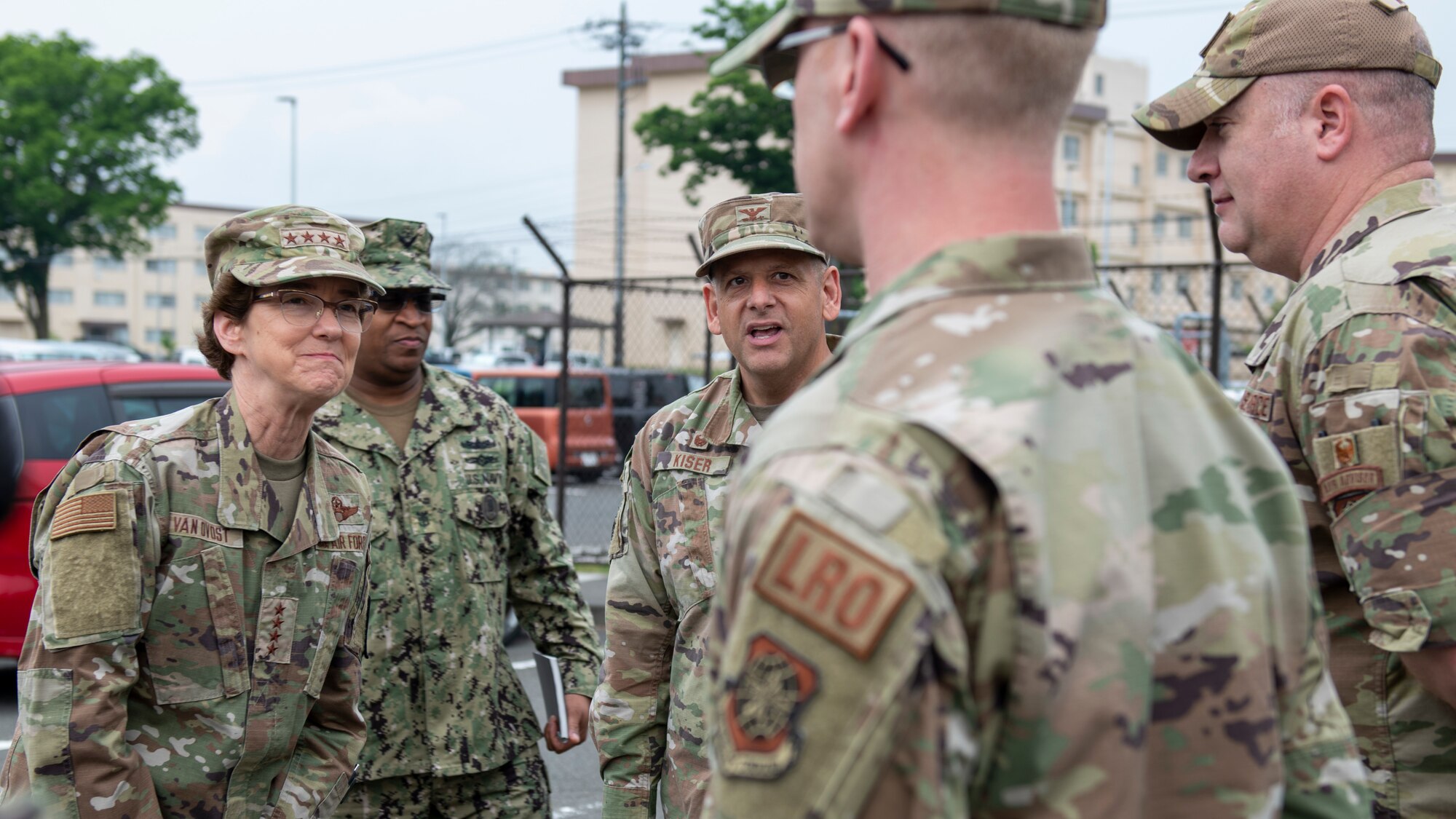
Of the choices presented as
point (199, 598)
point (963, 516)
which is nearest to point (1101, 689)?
point (963, 516)

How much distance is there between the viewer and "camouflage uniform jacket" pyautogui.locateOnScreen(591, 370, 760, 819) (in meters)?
2.83

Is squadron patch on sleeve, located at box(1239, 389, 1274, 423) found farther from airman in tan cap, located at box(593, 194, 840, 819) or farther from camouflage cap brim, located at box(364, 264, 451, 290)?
camouflage cap brim, located at box(364, 264, 451, 290)

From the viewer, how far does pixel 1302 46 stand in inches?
82.9

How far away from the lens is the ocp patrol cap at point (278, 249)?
2.76 meters

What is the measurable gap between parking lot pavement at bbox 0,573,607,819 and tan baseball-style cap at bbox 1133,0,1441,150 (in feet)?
12.1

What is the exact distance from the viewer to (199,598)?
99.5 inches

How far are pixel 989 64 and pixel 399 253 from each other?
3.34 meters

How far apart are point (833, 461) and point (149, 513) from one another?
193 cm

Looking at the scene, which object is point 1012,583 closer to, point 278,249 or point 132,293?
point 278,249

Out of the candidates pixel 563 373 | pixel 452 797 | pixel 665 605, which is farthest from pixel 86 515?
pixel 563 373

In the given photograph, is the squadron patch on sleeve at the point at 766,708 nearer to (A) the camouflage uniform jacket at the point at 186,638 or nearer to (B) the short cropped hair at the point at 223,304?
(A) the camouflage uniform jacket at the point at 186,638

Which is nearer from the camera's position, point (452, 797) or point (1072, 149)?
point (452, 797)

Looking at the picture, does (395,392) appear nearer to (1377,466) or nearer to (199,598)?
(199,598)

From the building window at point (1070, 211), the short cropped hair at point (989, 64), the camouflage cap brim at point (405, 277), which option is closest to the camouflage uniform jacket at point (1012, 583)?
the short cropped hair at point (989, 64)
